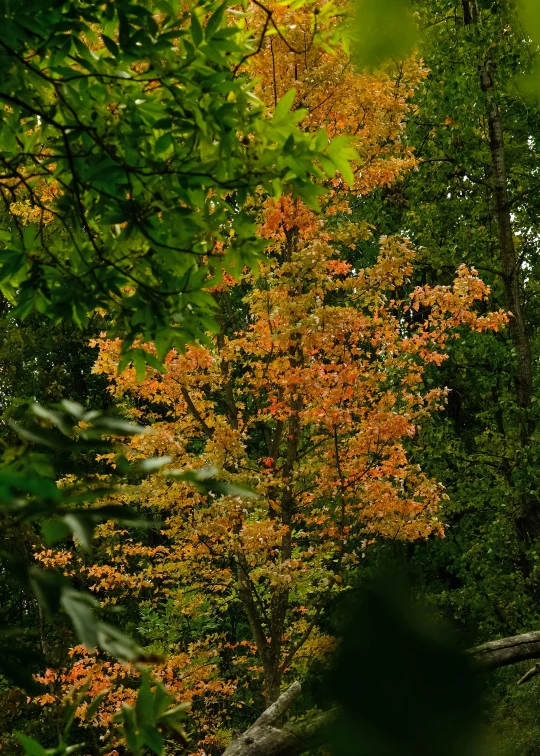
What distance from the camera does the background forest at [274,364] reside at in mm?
1062

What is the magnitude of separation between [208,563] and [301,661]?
1.72 meters

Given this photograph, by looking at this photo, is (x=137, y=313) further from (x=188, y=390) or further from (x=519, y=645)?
(x=188, y=390)

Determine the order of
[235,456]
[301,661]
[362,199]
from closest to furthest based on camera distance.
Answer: [235,456], [301,661], [362,199]

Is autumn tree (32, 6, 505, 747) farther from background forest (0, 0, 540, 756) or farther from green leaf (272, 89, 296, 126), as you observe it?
green leaf (272, 89, 296, 126)

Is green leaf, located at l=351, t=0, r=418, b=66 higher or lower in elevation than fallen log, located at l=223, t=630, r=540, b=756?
higher

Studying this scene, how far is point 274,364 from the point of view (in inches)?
293

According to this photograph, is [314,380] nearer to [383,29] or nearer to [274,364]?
[274,364]

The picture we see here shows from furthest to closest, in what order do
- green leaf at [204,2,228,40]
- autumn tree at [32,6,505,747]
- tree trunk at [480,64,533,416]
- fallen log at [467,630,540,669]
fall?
tree trunk at [480,64,533,416] → autumn tree at [32,6,505,747] → fallen log at [467,630,540,669] → green leaf at [204,2,228,40]

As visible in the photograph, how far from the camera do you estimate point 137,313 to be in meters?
2.55

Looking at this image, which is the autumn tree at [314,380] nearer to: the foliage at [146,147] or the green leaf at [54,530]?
the foliage at [146,147]

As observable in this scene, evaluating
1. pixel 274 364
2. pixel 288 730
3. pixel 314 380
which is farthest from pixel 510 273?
pixel 288 730

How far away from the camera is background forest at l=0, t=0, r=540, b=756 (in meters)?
1.06

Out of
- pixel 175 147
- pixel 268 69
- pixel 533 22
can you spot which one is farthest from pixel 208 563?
pixel 533 22

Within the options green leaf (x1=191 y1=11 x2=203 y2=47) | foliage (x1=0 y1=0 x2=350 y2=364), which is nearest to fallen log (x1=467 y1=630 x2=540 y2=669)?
foliage (x1=0 y1=0 x2=350 y2=364)
